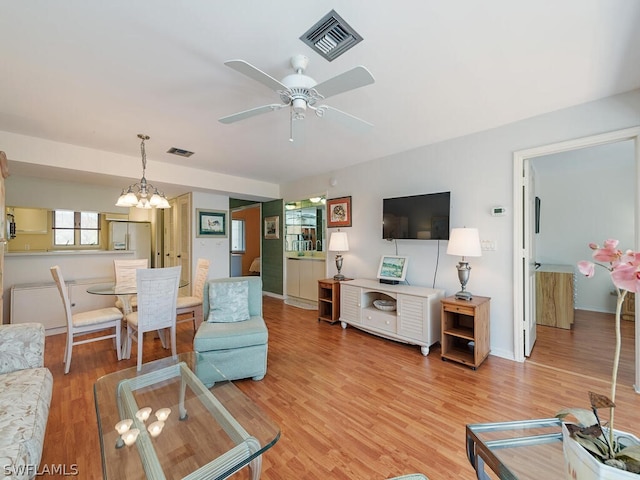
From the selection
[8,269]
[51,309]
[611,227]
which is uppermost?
[611,227]

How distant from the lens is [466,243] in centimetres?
277

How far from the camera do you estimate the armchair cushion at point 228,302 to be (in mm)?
2625

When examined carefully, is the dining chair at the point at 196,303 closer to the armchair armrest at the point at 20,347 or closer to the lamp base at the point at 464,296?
the armchair armrest at the point at 20,347

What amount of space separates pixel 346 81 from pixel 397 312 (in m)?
2.54

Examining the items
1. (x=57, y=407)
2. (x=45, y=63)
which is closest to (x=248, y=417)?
(x=57, y=407)

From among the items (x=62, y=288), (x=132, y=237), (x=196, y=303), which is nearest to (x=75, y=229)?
(x=132, y=237)

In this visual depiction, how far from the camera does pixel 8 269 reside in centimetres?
355

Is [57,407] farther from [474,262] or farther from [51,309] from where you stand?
[474,262]

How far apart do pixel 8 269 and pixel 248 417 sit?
4350 millimetres

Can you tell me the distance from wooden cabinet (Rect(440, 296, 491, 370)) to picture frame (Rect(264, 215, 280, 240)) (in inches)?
149

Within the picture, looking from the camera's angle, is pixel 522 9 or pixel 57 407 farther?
pixel 57 407

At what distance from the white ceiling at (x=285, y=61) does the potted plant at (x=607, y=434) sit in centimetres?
145

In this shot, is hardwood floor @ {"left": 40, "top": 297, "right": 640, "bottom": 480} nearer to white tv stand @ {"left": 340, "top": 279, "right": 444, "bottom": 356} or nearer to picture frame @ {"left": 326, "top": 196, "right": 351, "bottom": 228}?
white tv stand @ {"left": 340, "top": 279, "right": 444, "bottom": 356}

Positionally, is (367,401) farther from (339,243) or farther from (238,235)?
(238,235)
